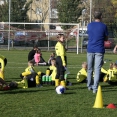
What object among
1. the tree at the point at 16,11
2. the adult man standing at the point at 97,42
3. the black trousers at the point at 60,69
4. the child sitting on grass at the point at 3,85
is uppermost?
the tree at the point at 16,11

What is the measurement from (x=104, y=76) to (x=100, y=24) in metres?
3.88

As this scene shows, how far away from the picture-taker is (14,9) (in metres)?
50.8

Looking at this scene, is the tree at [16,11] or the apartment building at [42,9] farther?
the apartment building at [42,9]

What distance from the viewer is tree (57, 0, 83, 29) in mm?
50500

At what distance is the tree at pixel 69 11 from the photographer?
5050cm

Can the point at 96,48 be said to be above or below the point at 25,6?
below

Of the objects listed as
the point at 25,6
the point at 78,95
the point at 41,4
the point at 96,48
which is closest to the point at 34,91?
the point at 78,95

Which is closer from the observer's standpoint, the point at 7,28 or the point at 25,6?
the point at 7,28

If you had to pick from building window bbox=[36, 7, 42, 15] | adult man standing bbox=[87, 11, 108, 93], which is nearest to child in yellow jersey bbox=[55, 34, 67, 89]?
adult man standing bbox=[87, 11, 108, 93]

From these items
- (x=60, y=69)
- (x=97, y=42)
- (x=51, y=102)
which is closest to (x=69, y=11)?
(x=60, y=69)

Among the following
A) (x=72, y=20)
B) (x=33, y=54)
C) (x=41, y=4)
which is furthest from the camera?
(x=41, y=4)

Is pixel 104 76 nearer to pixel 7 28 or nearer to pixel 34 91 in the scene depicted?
pixel 34 91

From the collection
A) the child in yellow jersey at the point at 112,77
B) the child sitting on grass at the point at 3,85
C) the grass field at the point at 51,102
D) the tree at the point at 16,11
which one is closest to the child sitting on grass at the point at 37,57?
the child in yellow jersey at the point at 112,77

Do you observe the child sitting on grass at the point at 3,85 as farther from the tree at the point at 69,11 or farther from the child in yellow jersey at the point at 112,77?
the tree at the point at 69,11
